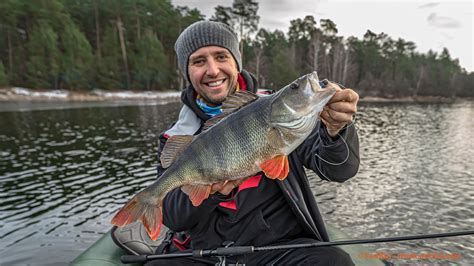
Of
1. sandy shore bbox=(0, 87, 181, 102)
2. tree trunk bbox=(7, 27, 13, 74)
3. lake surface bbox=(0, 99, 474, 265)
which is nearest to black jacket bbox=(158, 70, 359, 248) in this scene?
lake surface bbox=(0, 99, 474, 265)

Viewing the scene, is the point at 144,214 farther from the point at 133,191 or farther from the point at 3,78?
the point at 3,78

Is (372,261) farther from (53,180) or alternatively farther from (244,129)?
(53,180)

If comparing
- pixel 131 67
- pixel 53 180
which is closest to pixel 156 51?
pixel 131 67

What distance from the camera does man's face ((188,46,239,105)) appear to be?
3166 mm

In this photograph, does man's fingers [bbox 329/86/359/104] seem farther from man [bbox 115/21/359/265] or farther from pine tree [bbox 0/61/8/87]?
pine tree [bbox 0/61/8/87]

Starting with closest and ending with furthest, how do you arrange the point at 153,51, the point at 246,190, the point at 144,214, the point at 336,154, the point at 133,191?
the point at 336,154, the point at 144,214, the point at 246,190, the point at 133,191, the point at 153,51

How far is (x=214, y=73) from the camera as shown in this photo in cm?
310

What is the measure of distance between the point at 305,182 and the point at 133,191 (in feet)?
22.5

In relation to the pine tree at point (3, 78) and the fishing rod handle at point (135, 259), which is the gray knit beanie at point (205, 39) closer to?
the fishing rod handle at point (135, 259)

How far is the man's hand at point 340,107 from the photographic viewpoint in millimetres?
2125

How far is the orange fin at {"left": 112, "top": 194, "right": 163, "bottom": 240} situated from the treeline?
34804mm

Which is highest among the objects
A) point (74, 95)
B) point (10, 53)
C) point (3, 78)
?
point (10, 53)

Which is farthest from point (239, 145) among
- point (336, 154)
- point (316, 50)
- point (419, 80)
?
point (419, 80)

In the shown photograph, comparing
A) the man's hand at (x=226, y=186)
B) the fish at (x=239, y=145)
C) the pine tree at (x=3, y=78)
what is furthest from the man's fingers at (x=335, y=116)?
the pine tree at (x=3, y=78)
